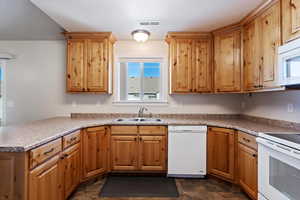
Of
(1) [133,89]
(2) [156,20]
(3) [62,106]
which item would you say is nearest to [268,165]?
(2) [156,20]

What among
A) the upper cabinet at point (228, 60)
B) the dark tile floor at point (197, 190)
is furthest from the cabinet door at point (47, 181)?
the upper cabinet at point (228, 60)

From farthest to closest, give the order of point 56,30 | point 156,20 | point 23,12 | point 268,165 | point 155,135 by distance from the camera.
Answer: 1. point 56,30
2. point 155,135
3. point 156,20
4. point 23,12
5. point 268,165

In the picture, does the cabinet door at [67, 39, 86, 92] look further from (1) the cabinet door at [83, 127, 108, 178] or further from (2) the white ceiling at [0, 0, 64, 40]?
(1) the cabinet door at [83, 127, 108, 178]

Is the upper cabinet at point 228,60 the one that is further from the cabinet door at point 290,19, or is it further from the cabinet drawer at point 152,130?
the cabinet drawer at point 152,130

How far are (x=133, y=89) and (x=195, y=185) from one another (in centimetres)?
205

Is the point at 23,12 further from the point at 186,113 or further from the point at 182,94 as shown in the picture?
the point at 186,113

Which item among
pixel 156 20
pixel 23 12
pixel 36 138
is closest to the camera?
Result: pixel 36 138

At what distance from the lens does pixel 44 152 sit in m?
1.74

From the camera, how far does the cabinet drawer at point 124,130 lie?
3117mm

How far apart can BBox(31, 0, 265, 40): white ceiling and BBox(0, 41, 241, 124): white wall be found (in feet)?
2.41

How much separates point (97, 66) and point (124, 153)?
5.08 ft

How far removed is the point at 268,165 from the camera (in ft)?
6.15

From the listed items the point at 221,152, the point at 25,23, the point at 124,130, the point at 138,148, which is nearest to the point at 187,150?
the point at 221,152

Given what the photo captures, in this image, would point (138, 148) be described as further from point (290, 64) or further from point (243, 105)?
point (290, 64)
